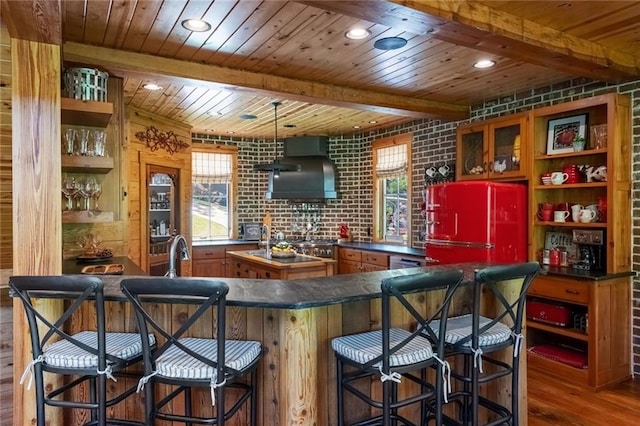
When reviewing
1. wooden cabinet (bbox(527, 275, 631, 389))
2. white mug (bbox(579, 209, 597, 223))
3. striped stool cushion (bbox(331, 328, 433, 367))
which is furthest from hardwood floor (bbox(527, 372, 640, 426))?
striped stool cushion (bbox(331, 328, 433, 367))

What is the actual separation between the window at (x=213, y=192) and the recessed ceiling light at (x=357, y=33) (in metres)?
4.49

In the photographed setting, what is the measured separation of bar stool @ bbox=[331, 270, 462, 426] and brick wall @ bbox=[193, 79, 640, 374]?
307 centimetres

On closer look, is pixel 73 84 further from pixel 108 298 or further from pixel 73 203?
pixel 108 298

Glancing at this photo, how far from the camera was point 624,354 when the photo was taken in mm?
3508

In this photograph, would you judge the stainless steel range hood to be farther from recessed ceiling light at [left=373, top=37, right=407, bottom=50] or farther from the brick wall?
recessed ceiling light at [left=373, top=37, right=407, bottom=50]

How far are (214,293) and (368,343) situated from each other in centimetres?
75

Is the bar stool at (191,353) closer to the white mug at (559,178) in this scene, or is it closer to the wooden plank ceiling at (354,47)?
the wooden plank ceiling at (354,47)

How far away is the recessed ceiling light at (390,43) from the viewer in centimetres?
280

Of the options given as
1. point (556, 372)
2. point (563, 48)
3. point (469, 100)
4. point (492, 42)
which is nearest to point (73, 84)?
point (492, 42)

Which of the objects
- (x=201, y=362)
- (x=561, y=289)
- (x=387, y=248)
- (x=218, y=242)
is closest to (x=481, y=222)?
(x=561, y=289)

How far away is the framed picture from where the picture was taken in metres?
3.77

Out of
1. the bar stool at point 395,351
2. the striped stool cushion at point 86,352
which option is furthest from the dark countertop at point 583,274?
the striped stool cushion at point 86,352

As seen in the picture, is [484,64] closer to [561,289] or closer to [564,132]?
[564,132]

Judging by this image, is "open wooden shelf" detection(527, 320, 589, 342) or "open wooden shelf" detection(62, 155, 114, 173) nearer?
"open wooden shelf" detection(62, 155, 114, 173)
